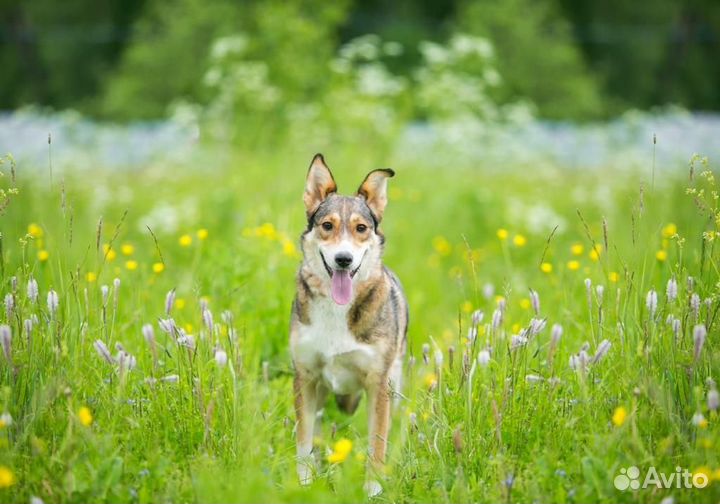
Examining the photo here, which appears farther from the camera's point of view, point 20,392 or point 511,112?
point 511,112

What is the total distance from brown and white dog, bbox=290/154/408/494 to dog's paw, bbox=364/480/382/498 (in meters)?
0.18

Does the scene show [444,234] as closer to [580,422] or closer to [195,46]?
[580,422]

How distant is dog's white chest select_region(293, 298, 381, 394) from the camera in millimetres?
3971

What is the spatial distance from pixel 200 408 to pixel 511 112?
8.32 m

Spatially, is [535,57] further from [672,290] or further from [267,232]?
[672,290]

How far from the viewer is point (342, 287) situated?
397cm

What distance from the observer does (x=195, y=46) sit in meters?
17.8

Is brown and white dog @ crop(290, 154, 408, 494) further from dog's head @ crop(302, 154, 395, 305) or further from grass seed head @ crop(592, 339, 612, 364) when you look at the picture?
grass seed head @ crop(592, 339, 612, 364)

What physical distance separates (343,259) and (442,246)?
4134 millimetres

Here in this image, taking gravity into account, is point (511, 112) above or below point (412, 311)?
above

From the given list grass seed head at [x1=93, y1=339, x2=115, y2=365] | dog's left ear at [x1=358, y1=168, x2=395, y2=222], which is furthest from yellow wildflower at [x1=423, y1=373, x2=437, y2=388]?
grass seed head at [x1=93, y1=339, x2=115, y2=365]

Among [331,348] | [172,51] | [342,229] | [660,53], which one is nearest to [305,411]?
[331,348]

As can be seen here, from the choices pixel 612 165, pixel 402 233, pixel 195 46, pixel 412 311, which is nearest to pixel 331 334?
pixel 412 311

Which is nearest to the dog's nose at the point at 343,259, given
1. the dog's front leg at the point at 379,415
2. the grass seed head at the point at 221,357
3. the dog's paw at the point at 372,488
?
the dog's front leg at the point at 379,415
